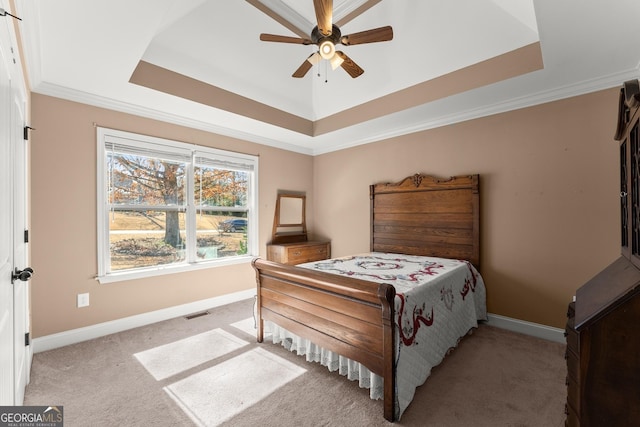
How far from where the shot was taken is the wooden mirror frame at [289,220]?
4469 millimetres

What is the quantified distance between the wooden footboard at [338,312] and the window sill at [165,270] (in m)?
1.29

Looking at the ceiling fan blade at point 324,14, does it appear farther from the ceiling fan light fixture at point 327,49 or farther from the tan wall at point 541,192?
the tan wall at point 541,192

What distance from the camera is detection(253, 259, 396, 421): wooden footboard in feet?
5.49

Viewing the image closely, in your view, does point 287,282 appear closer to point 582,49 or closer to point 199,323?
point 199,323

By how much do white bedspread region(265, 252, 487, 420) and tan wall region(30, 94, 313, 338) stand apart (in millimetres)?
1653

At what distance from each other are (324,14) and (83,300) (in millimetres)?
3310

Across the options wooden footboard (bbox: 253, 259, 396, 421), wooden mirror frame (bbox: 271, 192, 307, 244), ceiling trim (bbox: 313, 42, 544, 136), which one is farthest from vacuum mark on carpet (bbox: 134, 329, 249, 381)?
ceiling trim (bbox: 313, 42, 544, 136)

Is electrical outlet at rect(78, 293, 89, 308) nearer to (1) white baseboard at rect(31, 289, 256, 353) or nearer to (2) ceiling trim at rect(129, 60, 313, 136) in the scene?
(1) white baseboard at rect(31, 289, 256, 353)

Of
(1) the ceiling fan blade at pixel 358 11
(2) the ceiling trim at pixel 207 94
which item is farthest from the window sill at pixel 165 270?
(1) the ceiling fan blade at pixel 358 11

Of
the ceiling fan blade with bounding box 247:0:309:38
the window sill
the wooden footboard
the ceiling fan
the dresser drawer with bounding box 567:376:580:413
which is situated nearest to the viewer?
the dresser drawer with bounding box 567:376:580:413

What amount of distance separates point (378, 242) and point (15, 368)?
355 centimetres

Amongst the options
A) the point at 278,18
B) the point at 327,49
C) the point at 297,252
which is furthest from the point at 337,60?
the point at 297,252

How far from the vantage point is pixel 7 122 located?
1.38m

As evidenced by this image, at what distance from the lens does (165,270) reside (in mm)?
3256
